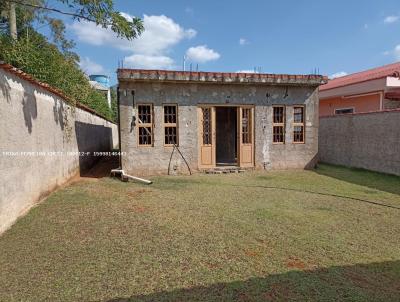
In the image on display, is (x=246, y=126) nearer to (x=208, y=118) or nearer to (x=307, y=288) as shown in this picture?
(x=208, y=118)

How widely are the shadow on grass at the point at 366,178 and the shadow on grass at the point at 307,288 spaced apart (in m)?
5.23

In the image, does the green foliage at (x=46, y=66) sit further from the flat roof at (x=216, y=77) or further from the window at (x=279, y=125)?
the window at (x=279, y=125)

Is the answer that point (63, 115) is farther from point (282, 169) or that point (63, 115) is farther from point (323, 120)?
point (323, 120)

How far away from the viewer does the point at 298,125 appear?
37.4ft

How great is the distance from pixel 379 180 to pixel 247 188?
454 cm

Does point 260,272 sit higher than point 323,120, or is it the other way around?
point 323,120

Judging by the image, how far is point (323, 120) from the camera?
45.6ft

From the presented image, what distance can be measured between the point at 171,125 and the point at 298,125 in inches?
197

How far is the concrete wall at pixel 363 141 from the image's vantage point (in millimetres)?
9938

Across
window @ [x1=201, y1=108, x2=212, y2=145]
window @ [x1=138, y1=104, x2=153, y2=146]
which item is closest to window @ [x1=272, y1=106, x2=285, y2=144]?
window @ [x1=201, y1=108, x2=212, y2=145]

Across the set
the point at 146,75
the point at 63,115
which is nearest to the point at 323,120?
the point at 146,75

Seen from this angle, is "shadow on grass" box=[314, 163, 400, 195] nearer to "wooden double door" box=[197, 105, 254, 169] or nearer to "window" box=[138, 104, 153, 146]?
"wooden double door" box=[197, 105, 254, 169]

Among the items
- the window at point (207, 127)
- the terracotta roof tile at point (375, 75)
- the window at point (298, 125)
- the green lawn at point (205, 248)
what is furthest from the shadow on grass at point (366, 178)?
the terracotta roof tile at point (375, 75)

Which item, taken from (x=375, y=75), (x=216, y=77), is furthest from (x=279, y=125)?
(x=375, y=75)
